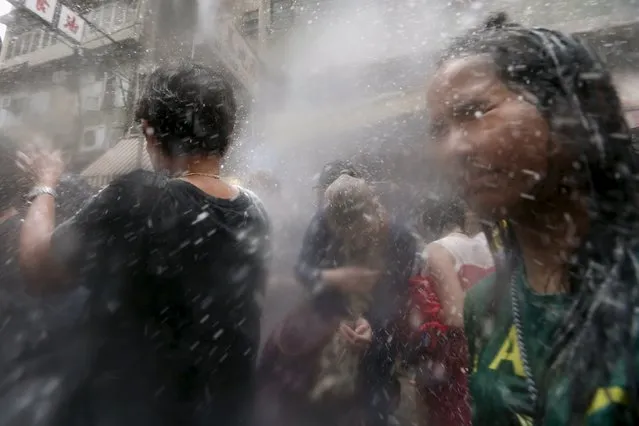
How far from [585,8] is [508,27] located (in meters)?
10.8

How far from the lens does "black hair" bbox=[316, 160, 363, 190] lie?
2.59 metres

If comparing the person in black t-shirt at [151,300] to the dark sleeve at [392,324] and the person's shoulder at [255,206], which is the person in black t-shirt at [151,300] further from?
the dark sleeve at [392,324]

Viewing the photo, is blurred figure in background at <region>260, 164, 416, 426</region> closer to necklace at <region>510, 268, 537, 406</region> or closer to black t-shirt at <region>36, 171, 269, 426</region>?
black t-shirt at <region>36, 171, 269, 426</region>

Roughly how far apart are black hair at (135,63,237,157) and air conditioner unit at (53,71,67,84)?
24.8 meters

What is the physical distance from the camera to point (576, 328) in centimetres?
78

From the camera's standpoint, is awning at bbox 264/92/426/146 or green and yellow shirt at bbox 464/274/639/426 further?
awning at bbox 264/92/426/146

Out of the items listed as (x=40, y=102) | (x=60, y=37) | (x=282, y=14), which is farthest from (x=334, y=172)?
(x=40, y=102)

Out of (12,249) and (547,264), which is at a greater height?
(547,264)

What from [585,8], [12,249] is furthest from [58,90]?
[12,249]

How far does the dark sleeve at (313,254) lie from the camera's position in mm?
2275

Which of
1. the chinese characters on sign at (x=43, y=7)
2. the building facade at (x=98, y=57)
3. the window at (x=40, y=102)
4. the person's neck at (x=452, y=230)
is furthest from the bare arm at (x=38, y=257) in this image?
the window at (x=40, y=102)

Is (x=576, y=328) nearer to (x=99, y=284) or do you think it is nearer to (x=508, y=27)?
(x=508, y=27)

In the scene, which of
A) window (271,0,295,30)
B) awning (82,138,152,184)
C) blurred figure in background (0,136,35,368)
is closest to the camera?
blurred figure in background (0,136,35,368)

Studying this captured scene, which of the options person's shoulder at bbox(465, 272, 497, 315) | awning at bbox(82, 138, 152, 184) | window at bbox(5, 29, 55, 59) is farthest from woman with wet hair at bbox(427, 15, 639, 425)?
window at bbox(5, 29, 55, 59)
